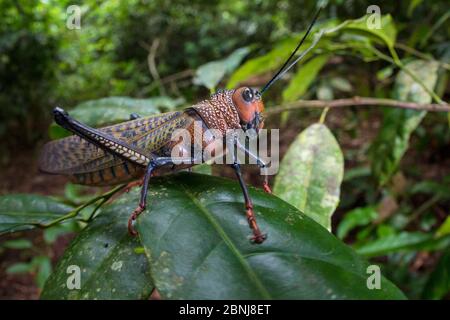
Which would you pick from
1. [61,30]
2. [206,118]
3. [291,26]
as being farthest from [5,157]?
[206,118]

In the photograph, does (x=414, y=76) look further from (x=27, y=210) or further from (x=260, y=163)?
(x=27, y=210)

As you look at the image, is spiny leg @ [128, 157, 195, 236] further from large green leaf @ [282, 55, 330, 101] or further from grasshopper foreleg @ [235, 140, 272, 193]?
large green leaf @ [282, 55, 330, 101]

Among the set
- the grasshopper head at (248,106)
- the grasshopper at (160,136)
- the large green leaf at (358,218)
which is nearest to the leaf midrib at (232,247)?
the grasshopper at (160,136)

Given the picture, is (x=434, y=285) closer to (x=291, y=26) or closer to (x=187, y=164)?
(x=187, y=164)

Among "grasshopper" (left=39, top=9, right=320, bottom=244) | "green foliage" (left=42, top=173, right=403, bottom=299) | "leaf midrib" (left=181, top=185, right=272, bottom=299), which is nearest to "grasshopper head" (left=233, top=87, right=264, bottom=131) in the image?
"grasshopper" (left=39, top=9, right=320, bottom=244)

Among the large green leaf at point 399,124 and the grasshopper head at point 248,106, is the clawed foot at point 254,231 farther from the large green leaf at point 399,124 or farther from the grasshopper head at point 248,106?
the large green leaf at point 399,124
